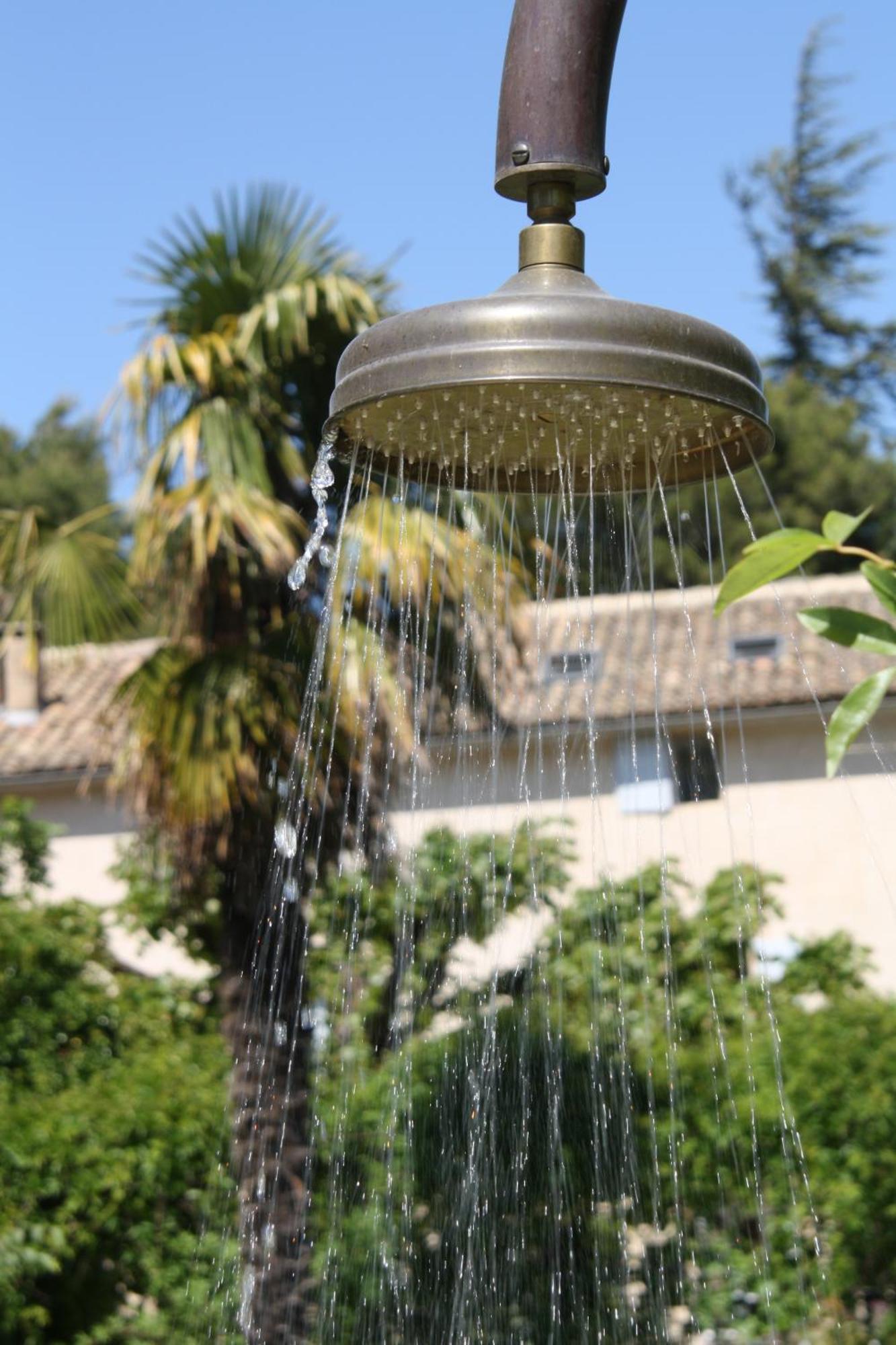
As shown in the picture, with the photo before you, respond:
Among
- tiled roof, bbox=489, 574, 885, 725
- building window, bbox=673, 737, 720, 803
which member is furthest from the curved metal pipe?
building window, bbox=673, 737, 720, 803

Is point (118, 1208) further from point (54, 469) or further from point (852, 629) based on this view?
point (54, 469)

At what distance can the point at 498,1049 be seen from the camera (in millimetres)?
5840

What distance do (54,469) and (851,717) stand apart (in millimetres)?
26241

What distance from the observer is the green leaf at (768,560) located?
136 cm

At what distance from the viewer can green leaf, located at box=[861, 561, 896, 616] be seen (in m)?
1.33

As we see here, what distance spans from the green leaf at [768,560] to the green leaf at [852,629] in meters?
0.05

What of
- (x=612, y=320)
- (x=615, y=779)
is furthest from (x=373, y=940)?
(x=612, y=320)

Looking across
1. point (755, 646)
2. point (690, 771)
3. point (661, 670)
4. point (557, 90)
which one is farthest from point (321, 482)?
point (755, 646)

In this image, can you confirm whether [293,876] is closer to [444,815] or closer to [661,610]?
[444,815]

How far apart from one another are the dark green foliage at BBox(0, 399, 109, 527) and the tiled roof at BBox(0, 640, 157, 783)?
8.36 metres

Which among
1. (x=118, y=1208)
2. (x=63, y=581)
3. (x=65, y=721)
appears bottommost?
(x=65, y=721)

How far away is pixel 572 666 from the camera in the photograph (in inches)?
473

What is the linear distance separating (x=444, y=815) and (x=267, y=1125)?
2.27 m

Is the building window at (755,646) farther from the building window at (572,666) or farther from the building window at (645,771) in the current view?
the building window at (645,771)
